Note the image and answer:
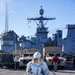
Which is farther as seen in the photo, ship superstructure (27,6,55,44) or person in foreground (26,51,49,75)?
ship superstructure (27,6,55,44)

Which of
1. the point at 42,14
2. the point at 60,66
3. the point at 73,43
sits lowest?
the point at 60,66

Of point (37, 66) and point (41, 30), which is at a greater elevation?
point (41, 30)

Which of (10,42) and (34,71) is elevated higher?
(10,42)

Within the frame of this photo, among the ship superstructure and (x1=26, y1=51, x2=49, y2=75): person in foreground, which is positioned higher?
the ship superstructure

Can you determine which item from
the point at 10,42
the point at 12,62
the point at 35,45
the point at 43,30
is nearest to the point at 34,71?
the point at 12,62

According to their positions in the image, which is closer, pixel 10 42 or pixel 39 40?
pixel 39 40

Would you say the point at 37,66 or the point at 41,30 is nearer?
the point at 37,66

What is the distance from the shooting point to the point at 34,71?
6.49 m

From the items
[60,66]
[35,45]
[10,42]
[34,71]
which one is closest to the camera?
[34,71]

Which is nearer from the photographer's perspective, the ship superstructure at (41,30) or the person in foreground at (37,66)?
the person in foreground at (37,66)

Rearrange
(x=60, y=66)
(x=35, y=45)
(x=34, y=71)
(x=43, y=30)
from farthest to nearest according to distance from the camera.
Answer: (x=43, y=30) < (x=35, y=45) < (x=60, y=66) < (x=34, y=71)

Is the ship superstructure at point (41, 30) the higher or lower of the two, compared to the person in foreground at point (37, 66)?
higher

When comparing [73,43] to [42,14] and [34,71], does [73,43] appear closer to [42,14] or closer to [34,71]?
[42,14]

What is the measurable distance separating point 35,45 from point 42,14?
9.09m
